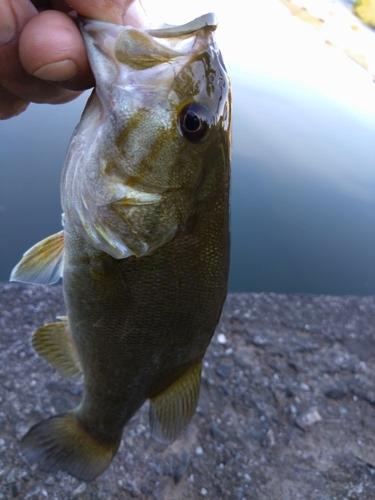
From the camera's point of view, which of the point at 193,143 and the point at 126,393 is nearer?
the point at 193,143

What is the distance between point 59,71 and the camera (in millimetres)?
985

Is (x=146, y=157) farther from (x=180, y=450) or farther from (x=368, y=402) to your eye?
(x=368, y=402)

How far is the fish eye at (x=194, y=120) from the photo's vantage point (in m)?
0.99

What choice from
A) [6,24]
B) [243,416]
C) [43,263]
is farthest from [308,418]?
[6,24]

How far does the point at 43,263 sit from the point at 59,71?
55cm

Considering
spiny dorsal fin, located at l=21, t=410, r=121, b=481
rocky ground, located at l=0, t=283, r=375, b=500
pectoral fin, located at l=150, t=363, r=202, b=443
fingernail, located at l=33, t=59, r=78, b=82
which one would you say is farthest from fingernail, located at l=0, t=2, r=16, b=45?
rocky ground, located at l=0, t=283, r=375, b=500

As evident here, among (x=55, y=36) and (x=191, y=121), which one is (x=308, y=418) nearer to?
(x=191, y=121)

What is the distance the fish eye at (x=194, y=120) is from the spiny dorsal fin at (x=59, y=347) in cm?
80

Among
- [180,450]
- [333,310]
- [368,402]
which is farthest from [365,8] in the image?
[180,450]

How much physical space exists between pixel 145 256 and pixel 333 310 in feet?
7.67

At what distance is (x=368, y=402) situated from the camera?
2566 mm

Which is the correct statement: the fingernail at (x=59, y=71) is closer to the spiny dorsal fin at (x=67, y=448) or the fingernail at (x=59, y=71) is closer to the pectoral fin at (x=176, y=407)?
the pectoral fin at (x=176, y=407)

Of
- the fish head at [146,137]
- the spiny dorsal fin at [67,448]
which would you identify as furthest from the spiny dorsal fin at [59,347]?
the fish head at [146,137]

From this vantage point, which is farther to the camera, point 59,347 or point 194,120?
point 59,347
